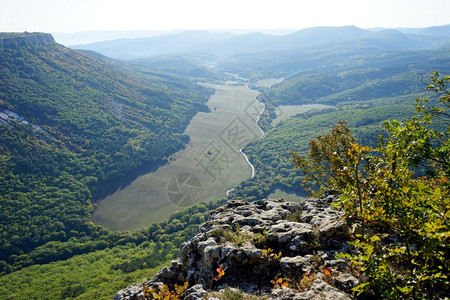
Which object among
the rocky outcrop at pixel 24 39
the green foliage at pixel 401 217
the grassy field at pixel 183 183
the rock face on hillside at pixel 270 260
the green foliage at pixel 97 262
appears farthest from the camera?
the rocky outcrop at pixel 24 39

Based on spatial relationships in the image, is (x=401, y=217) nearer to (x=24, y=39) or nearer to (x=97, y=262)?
(x=97, y=262)

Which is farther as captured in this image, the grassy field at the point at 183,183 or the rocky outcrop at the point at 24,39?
the rocky outcrop at the point at 24,39

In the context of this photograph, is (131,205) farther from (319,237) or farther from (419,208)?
(419,208)

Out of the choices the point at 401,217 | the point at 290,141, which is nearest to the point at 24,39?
the point at 290,141

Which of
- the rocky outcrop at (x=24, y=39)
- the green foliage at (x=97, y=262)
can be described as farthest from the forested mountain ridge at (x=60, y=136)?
the green foliage at (x=97, y=262)

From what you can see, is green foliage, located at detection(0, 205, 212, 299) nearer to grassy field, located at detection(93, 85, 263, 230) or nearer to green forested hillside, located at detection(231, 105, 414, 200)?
grassy field, located at detection(93, 85, 263, 230)

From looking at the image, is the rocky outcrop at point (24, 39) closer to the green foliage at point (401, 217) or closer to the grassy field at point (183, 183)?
the grassy field at point (183, 183)
